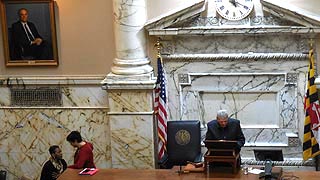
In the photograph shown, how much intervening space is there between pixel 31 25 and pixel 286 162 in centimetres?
419

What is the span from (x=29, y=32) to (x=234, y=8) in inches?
118

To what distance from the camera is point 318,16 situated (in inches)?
329

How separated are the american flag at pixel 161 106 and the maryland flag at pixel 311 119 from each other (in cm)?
195

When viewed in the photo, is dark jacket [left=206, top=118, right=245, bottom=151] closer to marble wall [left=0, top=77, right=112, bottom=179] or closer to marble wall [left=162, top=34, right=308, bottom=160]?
marble wall [left=162, top=34, right=308, bottom=160]

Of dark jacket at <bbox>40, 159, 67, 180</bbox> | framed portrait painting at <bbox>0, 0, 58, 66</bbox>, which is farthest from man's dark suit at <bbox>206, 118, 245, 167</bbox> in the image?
framed portrait painting at <bbox>0, 0, 58, 66</bbox>

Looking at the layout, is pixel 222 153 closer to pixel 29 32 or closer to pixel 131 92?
pixel 131 92

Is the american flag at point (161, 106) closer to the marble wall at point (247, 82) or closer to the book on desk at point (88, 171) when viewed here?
the marble wall at point (247, 82)

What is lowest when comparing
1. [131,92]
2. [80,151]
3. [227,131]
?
[80,151]

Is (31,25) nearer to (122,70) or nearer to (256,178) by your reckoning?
(122,70)

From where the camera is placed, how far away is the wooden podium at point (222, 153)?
7.17 metres

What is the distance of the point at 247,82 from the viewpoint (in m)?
8.83

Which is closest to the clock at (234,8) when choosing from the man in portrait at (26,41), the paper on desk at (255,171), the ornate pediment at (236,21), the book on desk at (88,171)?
the ornate pediment at (236,21)

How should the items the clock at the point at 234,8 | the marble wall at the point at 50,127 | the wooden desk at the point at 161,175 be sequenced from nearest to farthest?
the wooden desk at the point at 161,175, the clock at the point at 234,8, the marble wall at the point at 50,127

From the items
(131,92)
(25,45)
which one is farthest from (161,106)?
(25,45)
